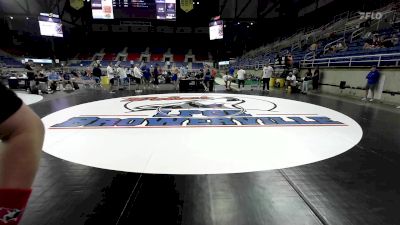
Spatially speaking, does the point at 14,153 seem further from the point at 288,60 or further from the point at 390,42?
the point at 288,60

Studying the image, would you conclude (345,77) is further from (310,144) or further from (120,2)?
(120,2)

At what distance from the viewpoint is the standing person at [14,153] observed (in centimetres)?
70

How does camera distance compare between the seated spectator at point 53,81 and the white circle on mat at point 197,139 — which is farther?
the seated spectator at point 53,81

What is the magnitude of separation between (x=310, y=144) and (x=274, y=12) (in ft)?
94.5

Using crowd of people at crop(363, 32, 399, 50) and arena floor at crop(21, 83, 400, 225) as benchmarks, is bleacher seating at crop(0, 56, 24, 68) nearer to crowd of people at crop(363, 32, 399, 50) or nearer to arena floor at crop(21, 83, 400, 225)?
arena floor at crop(21, 83, 400, 225)

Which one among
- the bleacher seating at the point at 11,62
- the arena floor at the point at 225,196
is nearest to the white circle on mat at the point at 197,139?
the arena floor at the point at 225,196

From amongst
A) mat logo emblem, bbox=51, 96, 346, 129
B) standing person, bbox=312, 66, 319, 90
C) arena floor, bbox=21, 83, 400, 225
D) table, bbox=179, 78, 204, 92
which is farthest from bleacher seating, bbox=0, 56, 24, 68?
arena floor, bbox=21, 83, 400, 225

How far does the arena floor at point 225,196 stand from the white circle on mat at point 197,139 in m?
0.21

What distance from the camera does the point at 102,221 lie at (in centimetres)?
197

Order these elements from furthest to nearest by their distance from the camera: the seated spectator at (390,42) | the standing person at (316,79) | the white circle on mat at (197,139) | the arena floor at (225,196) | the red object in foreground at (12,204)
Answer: the standing person at (316,79), the seated spectator at (390,42), the white circle on mat at (197,139), the arena floor at (225,196), the red object in foreground at (12,204)

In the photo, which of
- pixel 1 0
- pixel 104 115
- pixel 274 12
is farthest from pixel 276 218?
pixel 1 0

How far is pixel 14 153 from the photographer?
0.71 metres

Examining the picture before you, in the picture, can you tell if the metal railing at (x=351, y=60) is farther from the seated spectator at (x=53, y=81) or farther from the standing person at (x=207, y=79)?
the seated spectator at (x=53, y=81)

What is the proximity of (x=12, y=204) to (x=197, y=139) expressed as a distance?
3406 millimetres
